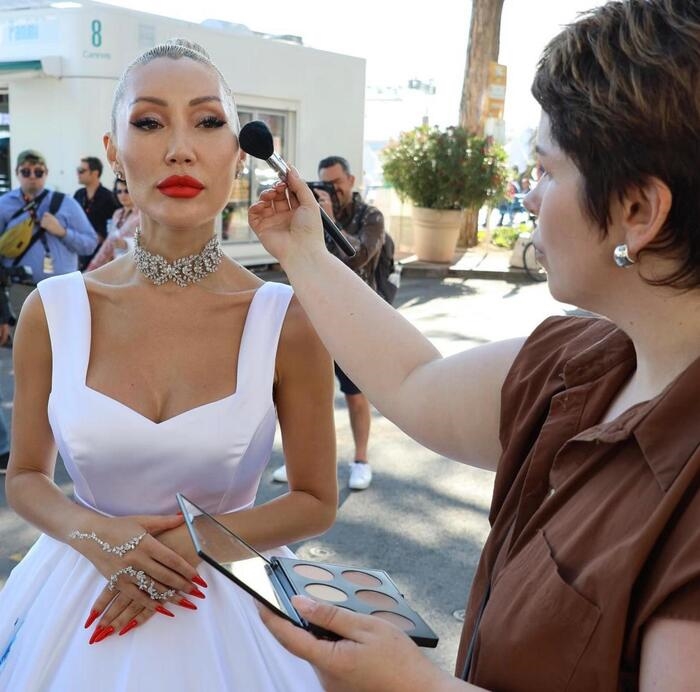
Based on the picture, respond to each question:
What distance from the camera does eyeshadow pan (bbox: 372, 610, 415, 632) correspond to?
112 cm

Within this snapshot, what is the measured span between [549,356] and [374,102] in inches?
1146

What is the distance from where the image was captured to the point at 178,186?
178 cm

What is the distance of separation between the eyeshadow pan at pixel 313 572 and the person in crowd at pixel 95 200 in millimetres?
7262

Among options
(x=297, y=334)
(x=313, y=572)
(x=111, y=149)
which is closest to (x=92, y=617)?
(x=313, y=572)

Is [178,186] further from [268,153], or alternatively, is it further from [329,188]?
[329,188]

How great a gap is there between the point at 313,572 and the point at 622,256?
632 mm

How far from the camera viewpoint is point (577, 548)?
98 cm

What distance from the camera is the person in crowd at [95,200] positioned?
8039mm

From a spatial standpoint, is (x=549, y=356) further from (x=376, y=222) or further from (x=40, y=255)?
(x=40, y=255)

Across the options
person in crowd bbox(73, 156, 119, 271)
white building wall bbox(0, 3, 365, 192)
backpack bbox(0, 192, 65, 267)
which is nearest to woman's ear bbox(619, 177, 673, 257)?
backpack bbox(0, 192, 65, 267)

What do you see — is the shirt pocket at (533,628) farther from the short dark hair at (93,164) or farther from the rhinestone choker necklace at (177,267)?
the short dark hair at (93,164)

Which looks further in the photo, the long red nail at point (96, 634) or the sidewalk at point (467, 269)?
the sidewalk at point (467, 269)

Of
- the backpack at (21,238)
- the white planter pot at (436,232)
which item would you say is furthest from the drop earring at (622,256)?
the white planter pot at (436,232)

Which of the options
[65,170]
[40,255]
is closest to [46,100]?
[65,170]
